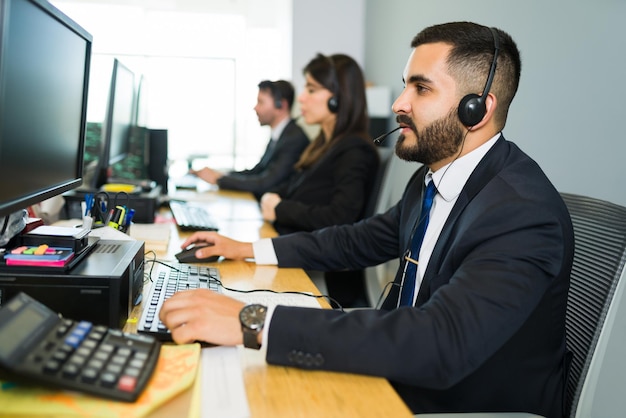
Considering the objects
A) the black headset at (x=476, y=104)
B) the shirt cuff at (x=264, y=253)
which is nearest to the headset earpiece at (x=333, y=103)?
the shirt cuff at (x=264, y=253)

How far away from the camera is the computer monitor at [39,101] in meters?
0.77

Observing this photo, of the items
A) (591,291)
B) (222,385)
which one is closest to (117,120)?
(222,385)

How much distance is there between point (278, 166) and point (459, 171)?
2.09 meters

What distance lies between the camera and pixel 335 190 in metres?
2.16

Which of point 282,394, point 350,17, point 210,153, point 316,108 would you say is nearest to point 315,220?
point 316,108

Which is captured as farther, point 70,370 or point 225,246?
point 225,246

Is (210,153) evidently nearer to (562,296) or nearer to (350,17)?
(350,17)

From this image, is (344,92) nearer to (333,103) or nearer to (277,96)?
(333,103)

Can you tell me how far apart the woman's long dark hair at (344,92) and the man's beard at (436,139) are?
1.11 m

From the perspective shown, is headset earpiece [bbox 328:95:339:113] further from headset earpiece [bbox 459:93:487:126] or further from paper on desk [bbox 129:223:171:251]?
headset earpiece [bbox 459:93:487:126]

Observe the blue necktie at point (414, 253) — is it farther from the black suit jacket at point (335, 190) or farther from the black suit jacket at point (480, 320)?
the black suit jacket at point (335, 190)

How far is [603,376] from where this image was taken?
1.43 m

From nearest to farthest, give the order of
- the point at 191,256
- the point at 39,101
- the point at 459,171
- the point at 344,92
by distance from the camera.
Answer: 1. the point at 39,101
2. the point at 459,171
3. the point at 191,256
4. the point at 344,92

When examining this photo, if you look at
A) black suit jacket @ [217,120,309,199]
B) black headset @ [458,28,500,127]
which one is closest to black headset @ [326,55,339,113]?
black suit jacket @ [217,120,309,199]
